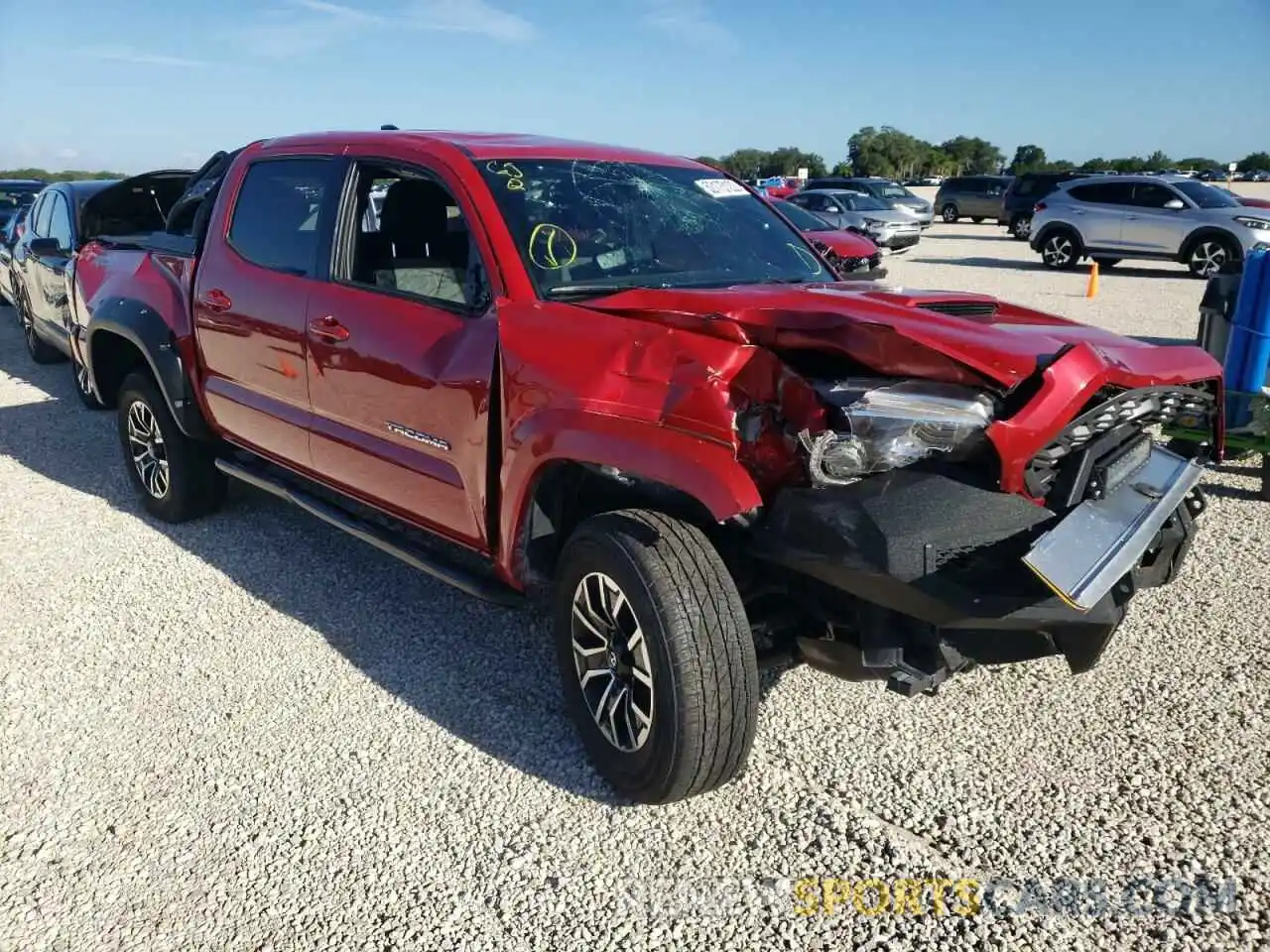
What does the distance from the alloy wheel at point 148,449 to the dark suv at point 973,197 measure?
111 feet

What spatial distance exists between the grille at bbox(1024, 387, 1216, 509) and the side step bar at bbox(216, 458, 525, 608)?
171 cm

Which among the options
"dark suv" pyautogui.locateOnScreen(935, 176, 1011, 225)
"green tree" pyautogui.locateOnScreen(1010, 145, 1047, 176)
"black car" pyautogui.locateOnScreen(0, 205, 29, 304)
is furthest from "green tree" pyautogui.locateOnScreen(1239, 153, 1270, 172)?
"black car" pyautogui.locateOnScreen(0, 205, 29, 304)

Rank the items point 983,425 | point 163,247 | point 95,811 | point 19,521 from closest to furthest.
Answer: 1. point 983,425
2. point 95,811
3. point 163,247
4. point 19,521

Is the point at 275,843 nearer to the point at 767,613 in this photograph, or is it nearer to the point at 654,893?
the point at 654,893

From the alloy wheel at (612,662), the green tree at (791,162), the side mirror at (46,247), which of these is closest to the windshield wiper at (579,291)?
the alloy wheel at (612,662)

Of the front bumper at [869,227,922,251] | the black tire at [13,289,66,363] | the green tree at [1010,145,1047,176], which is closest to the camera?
the black tire at [13,289,66,363]

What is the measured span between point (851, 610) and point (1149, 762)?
1162mm

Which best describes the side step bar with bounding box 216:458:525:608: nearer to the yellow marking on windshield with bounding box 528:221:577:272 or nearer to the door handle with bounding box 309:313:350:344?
the door handle with bounding box 309:313:350:344

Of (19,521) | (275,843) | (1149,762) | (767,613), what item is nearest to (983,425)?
(767,613)

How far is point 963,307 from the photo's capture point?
10.4ft

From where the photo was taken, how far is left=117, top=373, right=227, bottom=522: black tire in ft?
17.6

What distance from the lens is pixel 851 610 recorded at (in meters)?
2.90

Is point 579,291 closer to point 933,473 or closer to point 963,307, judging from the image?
point 963,307

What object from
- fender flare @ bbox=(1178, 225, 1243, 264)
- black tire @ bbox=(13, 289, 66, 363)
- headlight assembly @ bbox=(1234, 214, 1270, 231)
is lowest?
black tire @ bbox=(13, 289, 66, 363)
